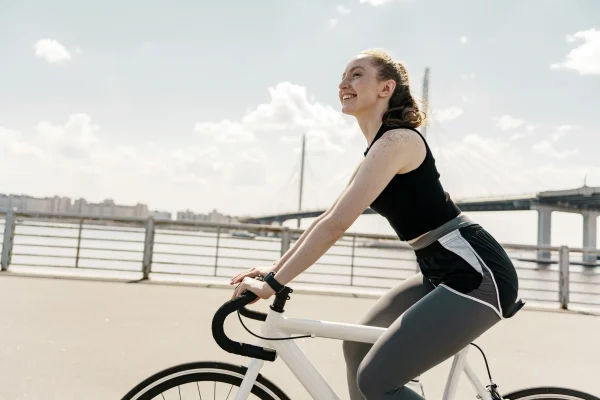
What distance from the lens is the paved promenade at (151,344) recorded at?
2.78 m

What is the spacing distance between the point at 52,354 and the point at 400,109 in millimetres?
2868

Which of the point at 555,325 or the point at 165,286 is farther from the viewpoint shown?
the point at 165,286

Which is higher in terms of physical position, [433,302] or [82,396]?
[433,302]

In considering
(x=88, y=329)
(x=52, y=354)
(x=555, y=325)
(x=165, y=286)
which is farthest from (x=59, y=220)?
(x=555, y=325)

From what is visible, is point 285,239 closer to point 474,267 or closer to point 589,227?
point 474,267

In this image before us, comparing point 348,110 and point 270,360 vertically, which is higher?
point 348,110

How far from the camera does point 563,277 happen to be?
6891 mm

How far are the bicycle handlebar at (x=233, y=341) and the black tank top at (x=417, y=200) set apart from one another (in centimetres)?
46

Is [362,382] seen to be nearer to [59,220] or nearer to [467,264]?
[467,264]

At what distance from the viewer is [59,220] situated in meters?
8.41

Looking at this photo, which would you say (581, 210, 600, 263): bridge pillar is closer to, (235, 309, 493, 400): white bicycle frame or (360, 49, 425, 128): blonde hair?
(360, 49, 425, 128): blonde hair

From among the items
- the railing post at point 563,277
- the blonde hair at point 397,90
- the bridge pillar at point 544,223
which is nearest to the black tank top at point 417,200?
the blonde hair at point 397,90

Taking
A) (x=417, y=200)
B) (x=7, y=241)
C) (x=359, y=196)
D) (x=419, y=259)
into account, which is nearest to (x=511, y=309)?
(x=419, y=259)

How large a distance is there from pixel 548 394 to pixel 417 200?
27.8 inches
